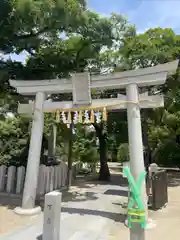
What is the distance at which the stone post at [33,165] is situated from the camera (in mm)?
6695

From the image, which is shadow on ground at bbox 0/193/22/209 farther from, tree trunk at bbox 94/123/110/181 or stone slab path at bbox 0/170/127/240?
tree trunk at bbox 94/123/110/181

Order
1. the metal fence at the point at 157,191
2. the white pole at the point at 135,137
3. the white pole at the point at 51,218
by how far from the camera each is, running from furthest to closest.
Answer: the metal fence at the point at 157,191, the white pole at the point at 135,137, the white pole at the point at 51,218

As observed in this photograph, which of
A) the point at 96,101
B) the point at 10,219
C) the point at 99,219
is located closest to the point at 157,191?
the point at 99,219

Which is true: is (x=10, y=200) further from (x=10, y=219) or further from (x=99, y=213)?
(x=99, y=213)

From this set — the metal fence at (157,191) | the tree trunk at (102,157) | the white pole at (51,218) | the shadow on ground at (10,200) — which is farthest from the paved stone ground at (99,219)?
the tree trunk at (102,157)

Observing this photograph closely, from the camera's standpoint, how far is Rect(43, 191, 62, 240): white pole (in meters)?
4.37

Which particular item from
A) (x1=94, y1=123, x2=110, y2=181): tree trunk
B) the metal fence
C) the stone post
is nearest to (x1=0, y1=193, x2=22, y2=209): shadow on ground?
the stone post

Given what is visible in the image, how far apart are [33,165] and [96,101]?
2580 millimetres

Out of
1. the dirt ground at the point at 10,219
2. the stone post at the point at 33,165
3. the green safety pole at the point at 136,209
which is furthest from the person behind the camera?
the stone post at the point at 33,165

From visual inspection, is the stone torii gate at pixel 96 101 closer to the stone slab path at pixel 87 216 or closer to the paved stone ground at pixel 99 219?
the paved stone ground at pixel 99 219

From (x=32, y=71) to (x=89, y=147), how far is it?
9.09 meters

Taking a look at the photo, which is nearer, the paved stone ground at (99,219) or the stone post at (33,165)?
the paved stone ground at (99,219)

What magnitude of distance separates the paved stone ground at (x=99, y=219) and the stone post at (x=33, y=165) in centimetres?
55

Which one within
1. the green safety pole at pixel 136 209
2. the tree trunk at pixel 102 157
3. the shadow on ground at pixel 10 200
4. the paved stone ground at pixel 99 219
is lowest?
the paved stone ground at pixel 99 219
